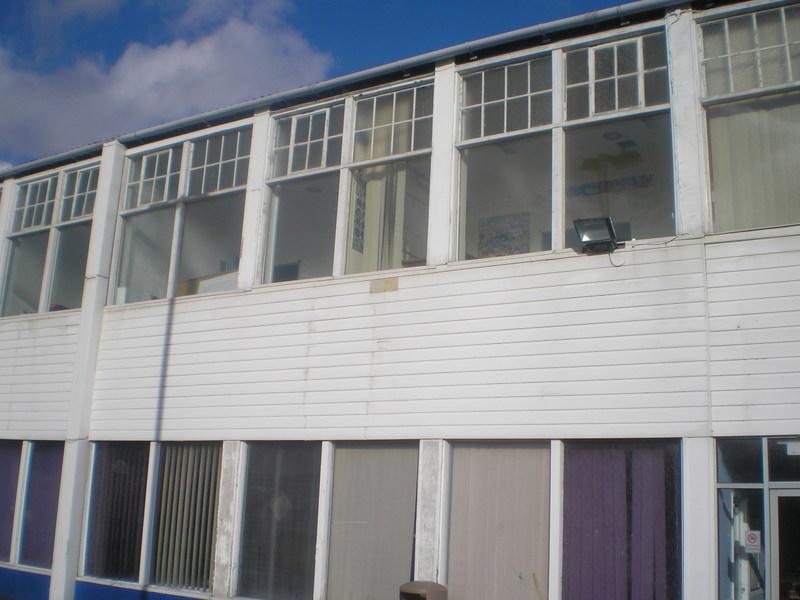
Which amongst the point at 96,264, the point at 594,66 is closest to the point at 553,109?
the point at 594,66

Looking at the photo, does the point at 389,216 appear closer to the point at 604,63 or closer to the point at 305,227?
the point at 305,227

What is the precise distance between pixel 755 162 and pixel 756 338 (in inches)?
75.5

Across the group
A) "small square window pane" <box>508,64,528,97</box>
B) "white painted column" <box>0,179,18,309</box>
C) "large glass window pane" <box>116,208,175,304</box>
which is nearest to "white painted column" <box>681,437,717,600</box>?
"small square window pane" <box>508,64,528,97</box>

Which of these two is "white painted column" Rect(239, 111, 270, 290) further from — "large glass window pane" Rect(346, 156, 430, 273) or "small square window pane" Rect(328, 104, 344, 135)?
"large glass window pane" Rect(346, 156, 430, 273)

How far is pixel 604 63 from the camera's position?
9734 millimetres

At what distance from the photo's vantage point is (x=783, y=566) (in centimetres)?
761

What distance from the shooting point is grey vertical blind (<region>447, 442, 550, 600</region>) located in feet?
28.7

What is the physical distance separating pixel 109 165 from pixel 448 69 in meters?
6.18

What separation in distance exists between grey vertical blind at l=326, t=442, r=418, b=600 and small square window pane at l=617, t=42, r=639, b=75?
4921 mm

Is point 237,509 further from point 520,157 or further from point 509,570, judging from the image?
point 520,157

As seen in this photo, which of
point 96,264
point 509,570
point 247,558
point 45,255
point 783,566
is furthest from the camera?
point 45,255

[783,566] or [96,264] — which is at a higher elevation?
[96,264]

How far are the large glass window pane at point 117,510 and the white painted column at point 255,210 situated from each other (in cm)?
300

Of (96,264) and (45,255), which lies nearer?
(96,264)
